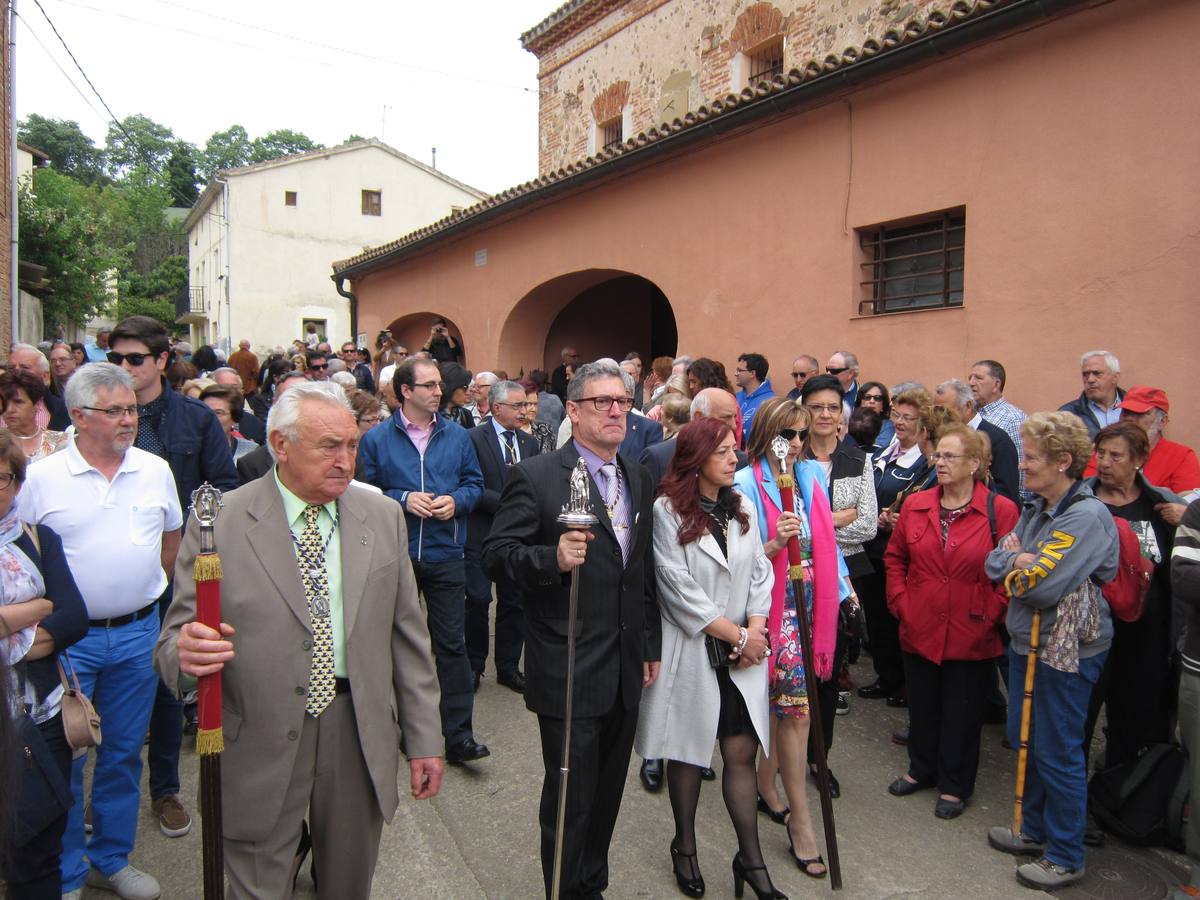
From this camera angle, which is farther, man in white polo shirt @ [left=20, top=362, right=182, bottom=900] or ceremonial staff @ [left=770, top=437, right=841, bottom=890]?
ceremonial staff @ [left=770, top=437, right=841, bottom=890]

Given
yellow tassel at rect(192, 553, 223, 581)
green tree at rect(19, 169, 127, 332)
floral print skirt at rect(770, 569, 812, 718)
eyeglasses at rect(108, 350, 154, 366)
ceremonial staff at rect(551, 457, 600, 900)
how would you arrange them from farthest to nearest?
green tree at rect(19, 169, 127, 332) < eyeglasses at rect(108, 350, 154, 366) < floral print skirt at rect(770, 569, 812, 718) < ceremonial staff at rect(551, 457, 600, 900) < yellow tassel at rect(192, 553, 223, 581)

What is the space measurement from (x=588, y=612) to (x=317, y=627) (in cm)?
103

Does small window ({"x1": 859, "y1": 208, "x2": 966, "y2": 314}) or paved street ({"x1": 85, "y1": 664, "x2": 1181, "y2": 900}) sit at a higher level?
small window ({"x1": 859, "y1": 208, "x2": 966, "y2": 314})

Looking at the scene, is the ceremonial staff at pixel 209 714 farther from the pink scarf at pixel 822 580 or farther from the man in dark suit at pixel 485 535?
the man in dark suit at pixel 485 535

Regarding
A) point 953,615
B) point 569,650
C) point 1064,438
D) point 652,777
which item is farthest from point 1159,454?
point 569,650

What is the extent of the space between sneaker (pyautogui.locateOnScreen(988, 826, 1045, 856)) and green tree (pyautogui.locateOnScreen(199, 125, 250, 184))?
242 ft

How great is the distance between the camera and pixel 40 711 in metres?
2.86

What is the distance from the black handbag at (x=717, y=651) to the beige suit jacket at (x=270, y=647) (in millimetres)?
1353

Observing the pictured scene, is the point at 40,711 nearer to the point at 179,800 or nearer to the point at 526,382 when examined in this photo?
the point at 179,800

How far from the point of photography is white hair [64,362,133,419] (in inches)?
133

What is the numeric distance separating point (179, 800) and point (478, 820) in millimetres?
1502

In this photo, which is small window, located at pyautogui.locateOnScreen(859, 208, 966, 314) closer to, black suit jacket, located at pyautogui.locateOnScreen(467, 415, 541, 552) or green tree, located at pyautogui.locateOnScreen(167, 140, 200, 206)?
black suit jacket, located at pyautogui.locateOnScreen(467, 415, 541, 552)

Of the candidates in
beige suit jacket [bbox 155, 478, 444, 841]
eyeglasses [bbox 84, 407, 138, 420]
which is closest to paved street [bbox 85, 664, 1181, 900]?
beige suit jacket [bbox 155, 478, 444, 841]

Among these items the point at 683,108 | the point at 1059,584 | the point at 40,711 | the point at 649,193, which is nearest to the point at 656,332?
the point at 683,108
